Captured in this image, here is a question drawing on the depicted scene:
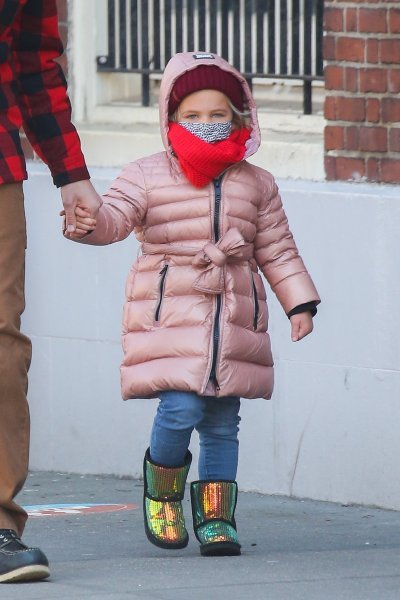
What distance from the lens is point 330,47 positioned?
20.6 ft

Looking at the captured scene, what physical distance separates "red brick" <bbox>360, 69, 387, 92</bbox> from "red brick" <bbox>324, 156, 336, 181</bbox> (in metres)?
→ 0.29

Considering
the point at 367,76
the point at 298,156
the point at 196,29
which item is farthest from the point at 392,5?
the point at 196,29

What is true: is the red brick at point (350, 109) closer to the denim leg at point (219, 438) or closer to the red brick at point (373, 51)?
the red brick at point (373, 51)

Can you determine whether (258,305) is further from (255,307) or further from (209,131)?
(209,131)

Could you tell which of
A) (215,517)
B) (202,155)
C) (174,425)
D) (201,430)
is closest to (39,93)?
(202,155)

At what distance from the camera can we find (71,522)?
5988 mm

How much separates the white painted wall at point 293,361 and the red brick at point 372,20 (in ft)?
1.87

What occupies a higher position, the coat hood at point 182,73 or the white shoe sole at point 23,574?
the coat hood at point 182,73

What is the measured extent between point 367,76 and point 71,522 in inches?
76.4

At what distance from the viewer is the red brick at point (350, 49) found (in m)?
6.18

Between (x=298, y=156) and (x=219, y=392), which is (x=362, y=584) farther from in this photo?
(x=298, y=156)

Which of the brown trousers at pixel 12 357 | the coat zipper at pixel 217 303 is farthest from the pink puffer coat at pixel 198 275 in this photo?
the brown trousers at pixel 12 357

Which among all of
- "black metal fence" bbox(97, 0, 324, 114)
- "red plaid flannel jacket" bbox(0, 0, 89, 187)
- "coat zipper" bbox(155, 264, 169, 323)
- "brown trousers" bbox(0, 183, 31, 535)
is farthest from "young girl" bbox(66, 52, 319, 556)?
"black metal fence" bbox(97, 0, 324, 114)

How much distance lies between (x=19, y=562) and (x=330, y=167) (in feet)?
7.87
